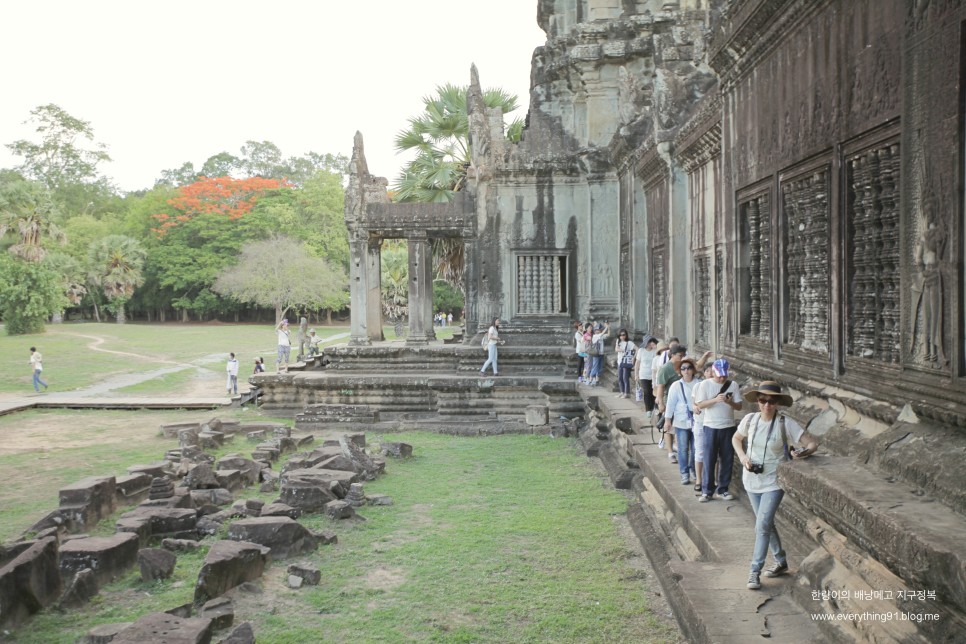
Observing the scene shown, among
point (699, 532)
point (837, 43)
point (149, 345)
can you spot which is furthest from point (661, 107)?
point (149, 345)

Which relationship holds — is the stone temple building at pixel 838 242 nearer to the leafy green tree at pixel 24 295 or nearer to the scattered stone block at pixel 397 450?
the scattered stone block at pixel 397 450

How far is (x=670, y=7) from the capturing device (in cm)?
1500

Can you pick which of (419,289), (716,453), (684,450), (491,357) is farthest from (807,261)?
(419,289)

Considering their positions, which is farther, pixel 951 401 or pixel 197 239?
pixel 197 239

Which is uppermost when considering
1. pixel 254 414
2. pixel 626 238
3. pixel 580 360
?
pixel 626 238

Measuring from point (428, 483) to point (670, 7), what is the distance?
10153 millimetres

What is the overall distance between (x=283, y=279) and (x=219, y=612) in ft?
137

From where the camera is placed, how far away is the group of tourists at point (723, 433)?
4.41m

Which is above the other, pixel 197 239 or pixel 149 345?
pixel 197 239

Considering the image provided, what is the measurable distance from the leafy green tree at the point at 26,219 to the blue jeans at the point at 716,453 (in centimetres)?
4121

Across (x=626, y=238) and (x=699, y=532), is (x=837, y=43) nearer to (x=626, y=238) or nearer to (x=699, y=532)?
(x=699, y=532)

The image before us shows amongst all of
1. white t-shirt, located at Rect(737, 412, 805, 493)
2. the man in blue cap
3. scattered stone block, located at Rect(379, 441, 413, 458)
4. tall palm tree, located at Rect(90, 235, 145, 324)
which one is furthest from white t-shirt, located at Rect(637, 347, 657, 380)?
tall palm tree, located at Rect(90, 235, 145, 324)

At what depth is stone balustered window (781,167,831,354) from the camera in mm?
5340

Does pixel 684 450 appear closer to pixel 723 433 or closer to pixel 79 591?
pixel 723 433
